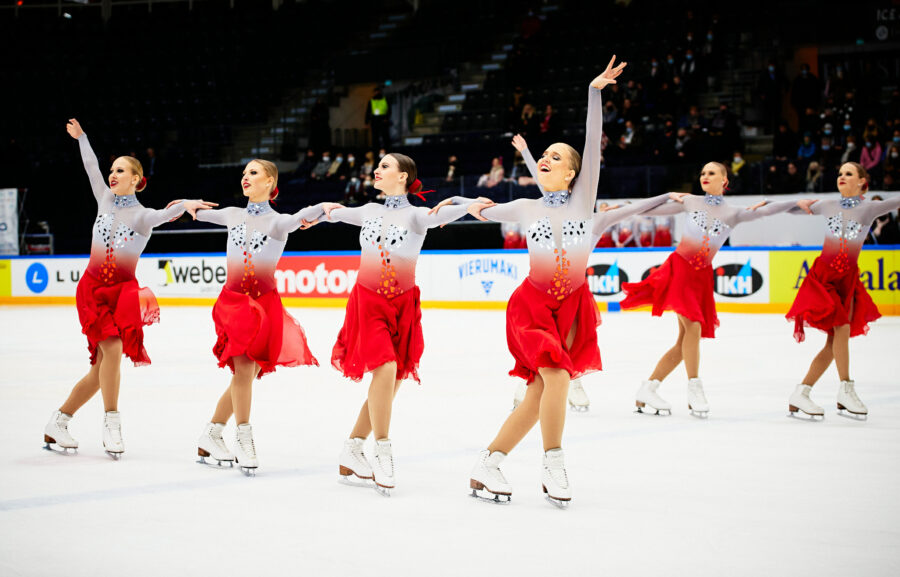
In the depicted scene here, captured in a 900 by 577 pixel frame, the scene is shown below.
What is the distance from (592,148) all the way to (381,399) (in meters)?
1.50

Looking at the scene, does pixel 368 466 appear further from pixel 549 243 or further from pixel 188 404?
pixel 188 404

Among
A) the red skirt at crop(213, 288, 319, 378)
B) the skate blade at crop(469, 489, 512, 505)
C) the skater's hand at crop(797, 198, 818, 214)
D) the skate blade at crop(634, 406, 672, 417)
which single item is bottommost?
the skate blade at crop(634, 406, 672, 417)

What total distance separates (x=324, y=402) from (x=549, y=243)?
135 inches

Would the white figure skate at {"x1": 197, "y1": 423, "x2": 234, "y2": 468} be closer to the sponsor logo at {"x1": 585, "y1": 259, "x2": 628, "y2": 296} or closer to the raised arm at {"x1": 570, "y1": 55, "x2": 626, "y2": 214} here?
the raised arm at {"x1": 570, "y1": 55, "x2": 626, "y2": 214}

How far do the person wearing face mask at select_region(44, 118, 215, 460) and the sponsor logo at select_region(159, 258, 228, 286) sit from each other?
13.3 m

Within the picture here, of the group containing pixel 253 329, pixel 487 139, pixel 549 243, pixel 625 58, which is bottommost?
pixel 253 329

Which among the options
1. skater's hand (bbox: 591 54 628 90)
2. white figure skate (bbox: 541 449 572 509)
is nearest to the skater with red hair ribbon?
white figure skate (bbox: 541 449 572 509)

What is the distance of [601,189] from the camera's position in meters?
18.1

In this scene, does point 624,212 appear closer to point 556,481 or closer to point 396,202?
point 396,202

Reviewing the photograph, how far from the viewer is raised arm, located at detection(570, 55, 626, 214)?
4504 mm

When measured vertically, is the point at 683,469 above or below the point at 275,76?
below

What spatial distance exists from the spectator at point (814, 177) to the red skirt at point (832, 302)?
9931 mm

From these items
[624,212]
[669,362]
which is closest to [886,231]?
[669,362]

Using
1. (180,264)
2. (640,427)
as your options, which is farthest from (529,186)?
(640,427)
